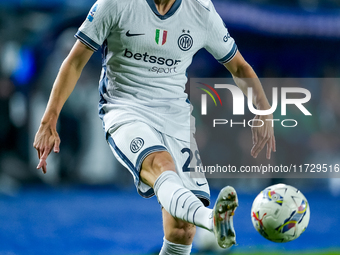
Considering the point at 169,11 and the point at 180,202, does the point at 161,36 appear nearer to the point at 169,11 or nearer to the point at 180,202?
the point at 169,11

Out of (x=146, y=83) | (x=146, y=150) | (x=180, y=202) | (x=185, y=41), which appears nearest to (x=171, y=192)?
(x=180, y=202)

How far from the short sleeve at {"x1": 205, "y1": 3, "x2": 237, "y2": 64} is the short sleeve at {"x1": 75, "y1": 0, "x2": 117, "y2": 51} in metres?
0.75

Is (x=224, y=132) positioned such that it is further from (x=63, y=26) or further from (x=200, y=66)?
(x=63, y=26)

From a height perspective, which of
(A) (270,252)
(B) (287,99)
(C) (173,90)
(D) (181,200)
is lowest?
(D) (181,200)

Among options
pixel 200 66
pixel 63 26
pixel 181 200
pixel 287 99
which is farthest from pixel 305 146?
pixel 181 200

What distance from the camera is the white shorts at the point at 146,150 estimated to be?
3.27 meters

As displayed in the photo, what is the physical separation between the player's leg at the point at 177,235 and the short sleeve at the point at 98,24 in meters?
1.28

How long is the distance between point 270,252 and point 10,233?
10.7 ft

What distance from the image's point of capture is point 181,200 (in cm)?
287

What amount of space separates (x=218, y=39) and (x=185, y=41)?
35cm

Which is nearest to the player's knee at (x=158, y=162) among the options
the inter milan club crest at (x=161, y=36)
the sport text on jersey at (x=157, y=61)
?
the sport text on jersey at (x=157, y=61)

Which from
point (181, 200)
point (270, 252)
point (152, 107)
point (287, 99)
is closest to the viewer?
point (181, 200)

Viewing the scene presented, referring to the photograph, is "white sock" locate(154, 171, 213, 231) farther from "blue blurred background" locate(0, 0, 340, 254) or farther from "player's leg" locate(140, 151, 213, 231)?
"blue blurred background" locate(0, 0, 340, 254)

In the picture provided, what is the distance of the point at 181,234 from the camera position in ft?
11.9
